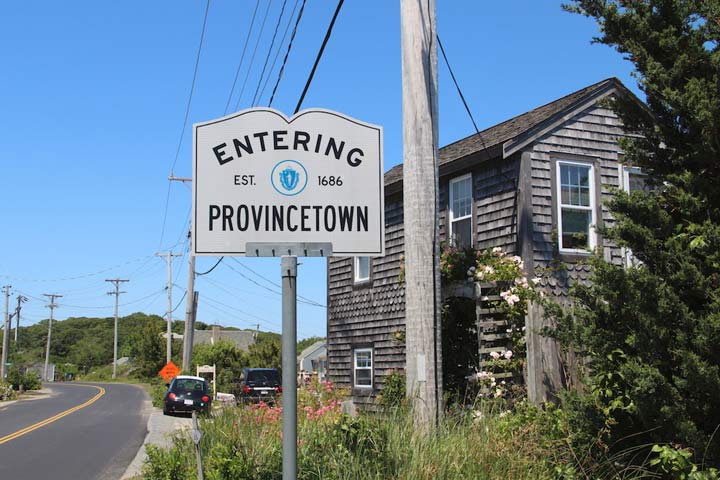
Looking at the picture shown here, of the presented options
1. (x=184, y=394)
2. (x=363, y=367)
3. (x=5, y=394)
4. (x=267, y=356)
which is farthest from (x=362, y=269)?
(x=5, y=394)

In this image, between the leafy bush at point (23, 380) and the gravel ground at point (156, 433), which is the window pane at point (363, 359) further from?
the leafy bush at point (23, 380)

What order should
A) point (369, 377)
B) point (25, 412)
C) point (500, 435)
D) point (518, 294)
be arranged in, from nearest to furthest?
point (500, 435) < point (518, 294) < point (369, 377) < point (25, 412)

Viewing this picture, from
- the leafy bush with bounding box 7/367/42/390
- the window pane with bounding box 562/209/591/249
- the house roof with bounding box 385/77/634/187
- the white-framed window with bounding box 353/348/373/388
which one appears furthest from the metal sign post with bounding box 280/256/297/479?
the leafy bush with bounding box 7/367/42/390

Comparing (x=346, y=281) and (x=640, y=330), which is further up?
(x=346, y=281)

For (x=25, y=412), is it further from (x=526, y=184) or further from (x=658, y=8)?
(x=658, y=8)

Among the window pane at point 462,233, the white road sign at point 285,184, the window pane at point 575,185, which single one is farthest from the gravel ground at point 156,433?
the white road sign at point 285,184

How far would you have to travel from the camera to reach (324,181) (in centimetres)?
353

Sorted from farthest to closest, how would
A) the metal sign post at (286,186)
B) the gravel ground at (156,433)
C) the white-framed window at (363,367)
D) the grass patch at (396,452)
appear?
the white-framed window at (363,367) < the gravel ground at (156,433) < the grass patch at (396,452) < the metal sign post at (286,186)

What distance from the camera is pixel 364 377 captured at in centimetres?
1856

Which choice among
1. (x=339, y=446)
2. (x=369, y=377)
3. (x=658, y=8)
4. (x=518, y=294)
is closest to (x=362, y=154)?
(x=339, y=446)

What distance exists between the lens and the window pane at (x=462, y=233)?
49.0ft

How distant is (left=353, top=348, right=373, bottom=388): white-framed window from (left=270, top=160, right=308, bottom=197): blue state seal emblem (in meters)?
14.9

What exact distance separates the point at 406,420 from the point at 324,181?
284 cm

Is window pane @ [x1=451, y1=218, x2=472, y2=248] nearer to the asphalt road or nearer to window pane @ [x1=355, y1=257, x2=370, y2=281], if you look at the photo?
window pane @ [x1=355, y1=257, x2=370, y2=281]
